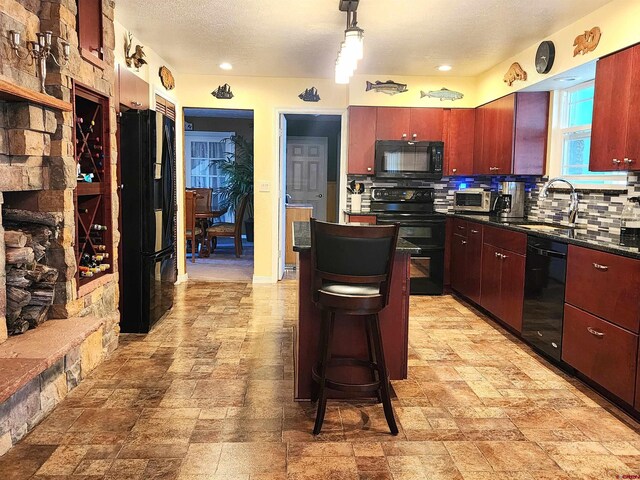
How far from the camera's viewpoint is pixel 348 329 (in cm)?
275

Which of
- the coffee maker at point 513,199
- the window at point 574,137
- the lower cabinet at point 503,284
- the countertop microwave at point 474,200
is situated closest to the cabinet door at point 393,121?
the countertop microwave at point 474,200

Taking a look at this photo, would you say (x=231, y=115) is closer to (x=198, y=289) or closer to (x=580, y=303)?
(x=198, y=289)

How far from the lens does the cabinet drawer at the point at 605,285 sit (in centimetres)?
255

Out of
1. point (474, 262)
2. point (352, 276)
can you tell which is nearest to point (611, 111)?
point (474, 262)

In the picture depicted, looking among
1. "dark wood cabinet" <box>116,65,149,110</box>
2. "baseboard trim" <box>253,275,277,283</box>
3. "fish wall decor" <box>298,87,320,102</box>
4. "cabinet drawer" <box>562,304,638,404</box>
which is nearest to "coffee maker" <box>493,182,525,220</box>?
"cabinet drawer" <box>562,304,638,404</box>

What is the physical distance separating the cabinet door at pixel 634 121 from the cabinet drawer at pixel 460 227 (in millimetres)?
2007

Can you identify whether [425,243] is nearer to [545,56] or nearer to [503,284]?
[503,284]

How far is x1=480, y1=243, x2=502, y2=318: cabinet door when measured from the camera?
418 cm

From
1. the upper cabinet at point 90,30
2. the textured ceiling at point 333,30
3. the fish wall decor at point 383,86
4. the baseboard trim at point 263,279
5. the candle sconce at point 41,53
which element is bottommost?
the baseboard trim at point 263,279

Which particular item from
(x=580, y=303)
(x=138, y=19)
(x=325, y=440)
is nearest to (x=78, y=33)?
(x=138, y=19)

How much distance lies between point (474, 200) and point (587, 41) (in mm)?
2145

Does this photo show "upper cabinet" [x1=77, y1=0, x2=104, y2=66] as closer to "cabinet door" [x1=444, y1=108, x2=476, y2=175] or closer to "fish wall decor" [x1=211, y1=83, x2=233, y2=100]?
"fish wall decor" [x1=211, y1=83, x2=233, y2=100]

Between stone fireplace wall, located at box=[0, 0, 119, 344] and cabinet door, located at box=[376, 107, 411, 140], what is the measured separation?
10.6ft

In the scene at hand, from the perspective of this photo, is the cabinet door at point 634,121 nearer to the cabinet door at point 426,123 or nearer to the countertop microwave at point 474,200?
the countertop microwave at point 474,200
